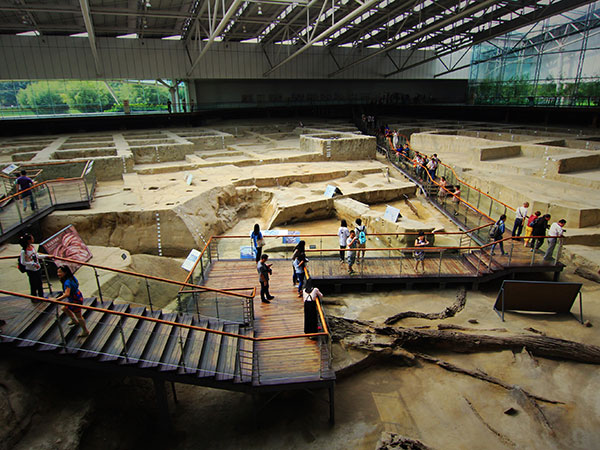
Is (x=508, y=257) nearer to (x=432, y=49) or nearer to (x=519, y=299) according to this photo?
(x=519, y=299)

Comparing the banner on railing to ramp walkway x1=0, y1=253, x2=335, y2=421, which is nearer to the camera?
ramp walkway x1=0, y1=253, x2=335, y2=421

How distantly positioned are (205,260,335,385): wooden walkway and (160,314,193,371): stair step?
1.10m

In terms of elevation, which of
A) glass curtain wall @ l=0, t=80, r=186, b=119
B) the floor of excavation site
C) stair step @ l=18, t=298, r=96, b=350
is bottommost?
the floor of excavation site

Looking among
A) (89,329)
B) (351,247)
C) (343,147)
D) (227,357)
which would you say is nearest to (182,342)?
(227,357)

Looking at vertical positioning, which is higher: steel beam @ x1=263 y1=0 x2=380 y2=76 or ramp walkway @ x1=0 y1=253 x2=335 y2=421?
steel beam @ x1=263 y1=0 x2=380 y2=76

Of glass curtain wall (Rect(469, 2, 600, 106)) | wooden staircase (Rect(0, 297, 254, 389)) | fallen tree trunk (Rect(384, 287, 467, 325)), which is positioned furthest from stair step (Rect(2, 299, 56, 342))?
glass curtain wall (Rect(469, 2, 600, 106))

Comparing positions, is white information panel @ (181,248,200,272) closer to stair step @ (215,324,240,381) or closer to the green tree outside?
stair step @ (215,324,240,381)

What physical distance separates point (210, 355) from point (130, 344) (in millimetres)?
1116

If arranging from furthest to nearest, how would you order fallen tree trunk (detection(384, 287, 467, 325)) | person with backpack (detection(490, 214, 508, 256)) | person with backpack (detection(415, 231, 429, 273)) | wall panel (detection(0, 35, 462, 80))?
1. wall panel (detection(0, 35, 462, 80))
2. person with backpack (detection(490, 214, 508, 256))
3. person with backpack (detection(415, 231, 429, 273))
4. fallen tree trunk (detection(384, 287, 467, 325))

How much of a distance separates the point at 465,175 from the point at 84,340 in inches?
530

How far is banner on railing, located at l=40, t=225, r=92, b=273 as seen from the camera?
6717 mm

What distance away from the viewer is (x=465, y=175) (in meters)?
14.3

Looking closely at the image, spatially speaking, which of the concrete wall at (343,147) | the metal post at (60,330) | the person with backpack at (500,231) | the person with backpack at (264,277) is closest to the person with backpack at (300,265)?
the person with backpack at (264,277)

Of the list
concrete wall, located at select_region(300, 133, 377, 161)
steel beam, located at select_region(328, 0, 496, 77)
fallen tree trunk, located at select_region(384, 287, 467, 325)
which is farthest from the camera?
steel beam, located at select_region(328, 0, 496, 77)
